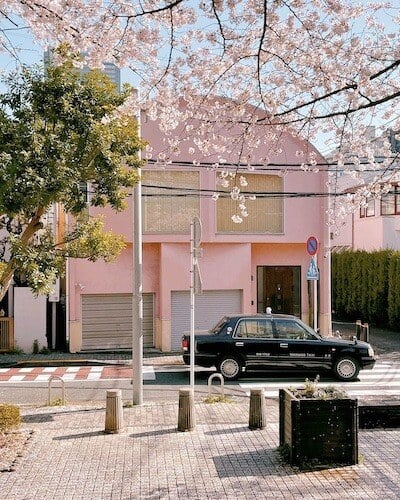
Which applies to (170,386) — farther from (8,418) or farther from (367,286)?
(367,286)

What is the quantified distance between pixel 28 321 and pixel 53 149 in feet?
36.2

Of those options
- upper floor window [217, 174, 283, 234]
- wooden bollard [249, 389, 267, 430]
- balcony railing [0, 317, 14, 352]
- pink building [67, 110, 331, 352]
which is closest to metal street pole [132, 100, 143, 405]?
wooden bollard [249, 389, 267, 430]

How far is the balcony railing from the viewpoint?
19406 millimetres

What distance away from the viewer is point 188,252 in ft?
65.5

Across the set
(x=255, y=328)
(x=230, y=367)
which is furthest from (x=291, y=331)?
(x=230, y=367)

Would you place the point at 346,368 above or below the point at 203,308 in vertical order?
below

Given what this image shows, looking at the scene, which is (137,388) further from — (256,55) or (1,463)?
(256,55)

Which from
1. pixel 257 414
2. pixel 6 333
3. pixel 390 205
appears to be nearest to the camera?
pixel 257 414

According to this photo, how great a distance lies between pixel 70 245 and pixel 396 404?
19.6 ft

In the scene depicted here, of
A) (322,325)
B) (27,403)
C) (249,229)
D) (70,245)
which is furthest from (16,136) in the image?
(322,325)

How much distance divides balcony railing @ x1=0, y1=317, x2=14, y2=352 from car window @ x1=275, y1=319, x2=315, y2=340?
8916 mm

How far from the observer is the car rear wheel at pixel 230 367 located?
14594 millimetres

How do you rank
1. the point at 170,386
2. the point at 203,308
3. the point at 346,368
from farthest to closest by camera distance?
the point at 203,308
the point at 346,368
the point at 170,386

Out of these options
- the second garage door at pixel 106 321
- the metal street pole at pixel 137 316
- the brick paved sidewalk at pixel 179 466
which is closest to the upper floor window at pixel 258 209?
the second garage door at pixel 106 321
